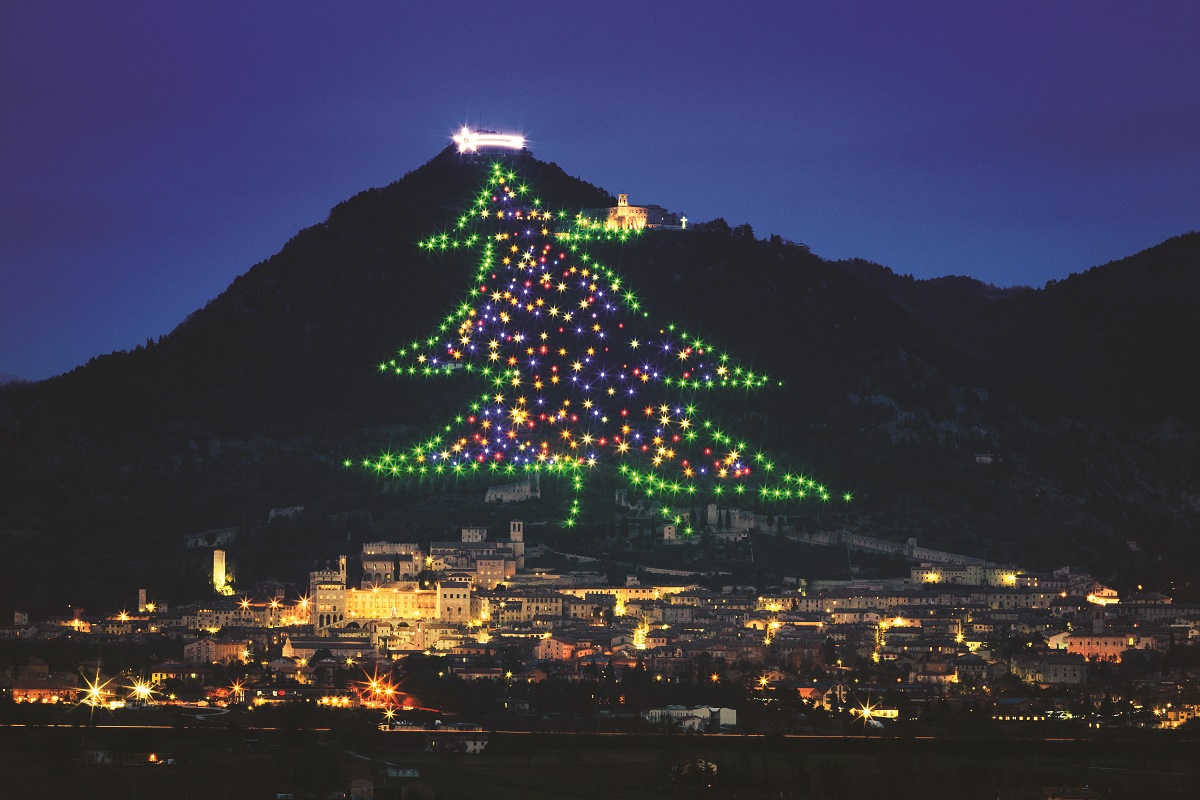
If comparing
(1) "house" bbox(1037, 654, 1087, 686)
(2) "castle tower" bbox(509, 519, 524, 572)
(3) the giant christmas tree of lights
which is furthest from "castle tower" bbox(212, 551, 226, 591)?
(1) "house" bbox(1037, 654, 1087, 686)

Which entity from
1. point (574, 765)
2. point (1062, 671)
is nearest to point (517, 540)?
point (1062, 671)

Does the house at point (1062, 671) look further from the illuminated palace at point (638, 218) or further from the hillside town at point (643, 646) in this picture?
the illuminated palace at point (638, 218)

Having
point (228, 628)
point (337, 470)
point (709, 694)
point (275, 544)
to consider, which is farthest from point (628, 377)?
point (709, 694)

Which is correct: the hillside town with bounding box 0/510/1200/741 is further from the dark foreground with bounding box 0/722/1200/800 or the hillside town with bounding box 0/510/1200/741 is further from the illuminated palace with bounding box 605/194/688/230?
the illuminated palace with bounding box 605/194/688/230

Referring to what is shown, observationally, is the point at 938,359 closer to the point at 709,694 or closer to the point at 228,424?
the point at 228,424

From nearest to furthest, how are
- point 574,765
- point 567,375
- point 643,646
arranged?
point 574,765, point 643,646, point 567,375

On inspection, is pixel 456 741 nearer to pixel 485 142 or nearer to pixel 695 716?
pixel 695 716

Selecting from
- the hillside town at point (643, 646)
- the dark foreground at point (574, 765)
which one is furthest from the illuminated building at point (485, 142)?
the dark foreground at point (574, 765)
